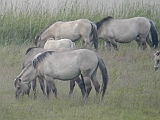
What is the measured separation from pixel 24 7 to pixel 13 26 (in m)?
1.99

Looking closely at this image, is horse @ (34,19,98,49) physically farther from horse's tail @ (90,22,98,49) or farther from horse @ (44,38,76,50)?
horse @ (44,38,76,50)

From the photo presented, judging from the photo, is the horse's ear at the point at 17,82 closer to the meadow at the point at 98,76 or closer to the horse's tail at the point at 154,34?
the meadow at the point at 98,76

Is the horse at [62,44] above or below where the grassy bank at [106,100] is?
above

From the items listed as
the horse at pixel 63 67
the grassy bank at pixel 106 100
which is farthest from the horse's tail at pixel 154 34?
the horse at pixel 63 67

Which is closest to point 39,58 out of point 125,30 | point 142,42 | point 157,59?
point 157,59

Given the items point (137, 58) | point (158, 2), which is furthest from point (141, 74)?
point (158, 2)

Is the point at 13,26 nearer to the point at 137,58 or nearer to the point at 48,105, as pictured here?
the point at 137,58

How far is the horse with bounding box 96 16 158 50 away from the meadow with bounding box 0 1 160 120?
→ 36cm

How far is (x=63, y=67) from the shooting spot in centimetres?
1128

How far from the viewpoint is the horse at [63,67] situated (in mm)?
11148

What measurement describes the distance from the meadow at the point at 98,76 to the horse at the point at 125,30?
364mm

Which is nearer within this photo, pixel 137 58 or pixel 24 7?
pixel 137 58

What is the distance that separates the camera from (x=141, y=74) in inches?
555

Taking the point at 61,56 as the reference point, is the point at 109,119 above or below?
below
